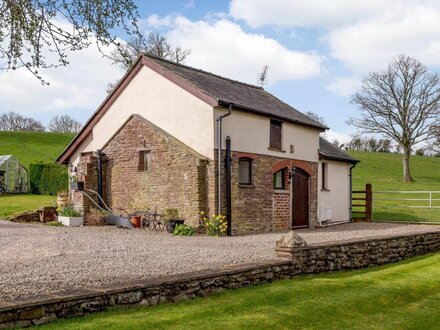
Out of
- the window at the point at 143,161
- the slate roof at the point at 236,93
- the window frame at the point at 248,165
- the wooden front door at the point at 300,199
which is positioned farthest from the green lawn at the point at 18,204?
the wooden front door at the point at 300,199

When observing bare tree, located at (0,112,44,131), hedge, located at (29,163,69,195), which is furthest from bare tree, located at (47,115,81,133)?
hedge, located at (29,163,69,195)

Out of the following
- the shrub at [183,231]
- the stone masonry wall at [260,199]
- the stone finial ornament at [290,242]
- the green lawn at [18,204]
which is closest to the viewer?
the stone finial ornament at [290,242]

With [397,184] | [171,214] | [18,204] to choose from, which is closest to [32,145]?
[18,204]

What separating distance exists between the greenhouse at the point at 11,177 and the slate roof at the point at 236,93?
21.0 meters

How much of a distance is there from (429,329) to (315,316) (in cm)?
174

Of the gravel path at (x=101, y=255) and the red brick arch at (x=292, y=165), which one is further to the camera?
the red brick arch at (x=292, y=165)

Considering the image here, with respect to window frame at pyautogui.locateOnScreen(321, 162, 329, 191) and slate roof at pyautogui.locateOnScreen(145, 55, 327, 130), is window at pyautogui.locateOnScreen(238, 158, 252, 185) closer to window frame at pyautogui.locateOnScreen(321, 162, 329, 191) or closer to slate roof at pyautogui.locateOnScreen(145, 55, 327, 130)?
slate roof at pyautogui.locateOnScreen(145, 55, 327, 130)

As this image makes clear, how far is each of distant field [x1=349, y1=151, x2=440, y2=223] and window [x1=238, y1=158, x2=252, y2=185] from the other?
954 centimetres

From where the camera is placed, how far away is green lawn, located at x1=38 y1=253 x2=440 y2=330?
6.70 meters

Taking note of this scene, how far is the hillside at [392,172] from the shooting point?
4162 cm

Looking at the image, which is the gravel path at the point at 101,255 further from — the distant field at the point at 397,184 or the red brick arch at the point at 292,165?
the distant field at the point at 397,184

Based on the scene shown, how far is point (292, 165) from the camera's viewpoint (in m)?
20.1

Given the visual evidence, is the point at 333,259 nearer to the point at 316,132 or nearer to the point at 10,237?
the point at 10,237

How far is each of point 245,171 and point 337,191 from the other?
7979 millimetres
